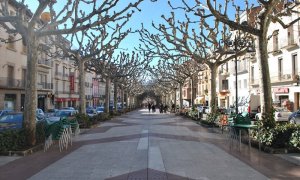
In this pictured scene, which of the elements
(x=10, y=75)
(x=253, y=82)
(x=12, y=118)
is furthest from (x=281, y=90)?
(x=12, y=118)

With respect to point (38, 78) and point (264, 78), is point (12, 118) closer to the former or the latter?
point (264, 78)

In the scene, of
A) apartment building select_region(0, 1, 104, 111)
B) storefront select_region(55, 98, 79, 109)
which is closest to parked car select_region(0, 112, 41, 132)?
apartment building select_region(0, 1, 104, 111)

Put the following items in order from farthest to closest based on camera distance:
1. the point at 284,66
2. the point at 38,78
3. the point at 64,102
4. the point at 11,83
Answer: the point at 64,102, the point at 38,78, the point at 284,66, the point at 11,83

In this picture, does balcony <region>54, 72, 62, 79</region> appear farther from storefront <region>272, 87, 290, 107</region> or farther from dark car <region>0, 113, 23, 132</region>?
dark car <region>0, 113, 23, 132</region>

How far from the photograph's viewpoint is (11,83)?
41000mm

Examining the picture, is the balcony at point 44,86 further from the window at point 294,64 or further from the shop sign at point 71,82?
the window at point 294,64

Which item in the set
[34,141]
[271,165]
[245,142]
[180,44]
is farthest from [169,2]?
[271,165]

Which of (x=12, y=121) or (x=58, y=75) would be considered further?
(x=58, y=75)

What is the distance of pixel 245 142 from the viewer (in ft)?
44.4

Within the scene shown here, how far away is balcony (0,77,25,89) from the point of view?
39175 millimetres

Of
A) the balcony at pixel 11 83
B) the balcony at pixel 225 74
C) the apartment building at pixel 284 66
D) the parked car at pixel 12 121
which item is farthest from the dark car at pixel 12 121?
the balcony at pixel 225 74

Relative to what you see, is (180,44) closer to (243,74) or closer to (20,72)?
(20,72)

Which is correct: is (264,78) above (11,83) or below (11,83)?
below

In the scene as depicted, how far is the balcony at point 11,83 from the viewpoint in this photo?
39175mm
